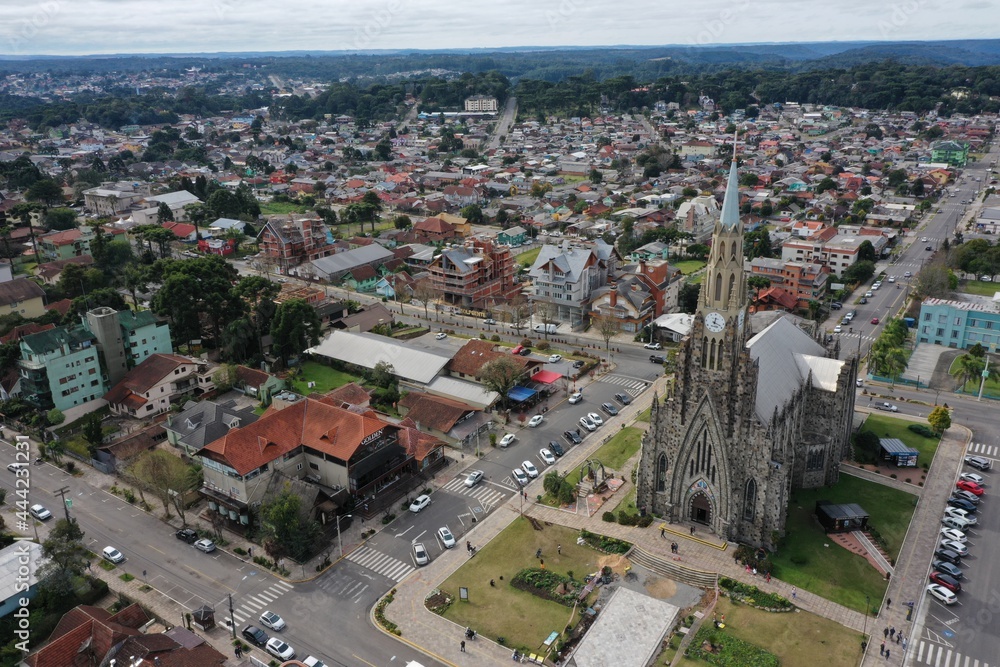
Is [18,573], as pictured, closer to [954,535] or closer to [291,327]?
[291,327]

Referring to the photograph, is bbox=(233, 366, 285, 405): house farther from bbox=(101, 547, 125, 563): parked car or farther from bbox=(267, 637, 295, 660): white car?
bbox=(267, 637, 295, 660): white car

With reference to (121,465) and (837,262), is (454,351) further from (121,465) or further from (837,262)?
(837,262)

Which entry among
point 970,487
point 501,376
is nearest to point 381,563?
point 501,376

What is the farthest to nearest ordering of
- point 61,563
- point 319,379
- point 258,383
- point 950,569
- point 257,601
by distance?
point 319,379, point 258,383, point 950,569, point 257,601, point 61,563

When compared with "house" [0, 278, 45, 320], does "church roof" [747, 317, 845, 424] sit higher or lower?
higher

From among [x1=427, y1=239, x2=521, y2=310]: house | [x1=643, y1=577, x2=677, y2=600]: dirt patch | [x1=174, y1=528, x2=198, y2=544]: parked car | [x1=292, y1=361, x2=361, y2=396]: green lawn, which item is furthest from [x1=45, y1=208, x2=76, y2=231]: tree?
[x1=643, y1=577, x2=677, y2=600]: dirt patch

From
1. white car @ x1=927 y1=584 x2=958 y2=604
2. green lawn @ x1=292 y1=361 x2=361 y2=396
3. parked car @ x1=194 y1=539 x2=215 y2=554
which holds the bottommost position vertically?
green lawn @ x1=292 y1=361 x2=361 y2=396
